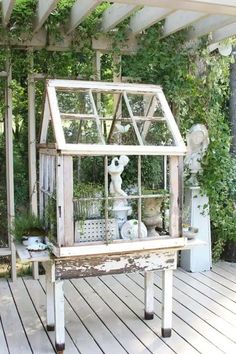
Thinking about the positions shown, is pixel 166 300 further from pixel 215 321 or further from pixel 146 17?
pixel 146 17

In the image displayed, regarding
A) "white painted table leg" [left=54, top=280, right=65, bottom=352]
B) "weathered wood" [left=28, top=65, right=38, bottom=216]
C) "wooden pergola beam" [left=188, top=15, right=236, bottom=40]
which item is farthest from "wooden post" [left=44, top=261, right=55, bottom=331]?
"wooden pergola beam" [left=188, top=15, right=236, bottom=40]

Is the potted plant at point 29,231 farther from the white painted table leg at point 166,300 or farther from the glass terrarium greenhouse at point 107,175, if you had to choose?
the white painted table leg at point 166,300

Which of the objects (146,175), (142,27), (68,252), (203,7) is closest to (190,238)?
(146,175)

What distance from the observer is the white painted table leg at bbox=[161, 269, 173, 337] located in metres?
3.25

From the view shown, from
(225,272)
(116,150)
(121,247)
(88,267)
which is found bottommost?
(225,272)

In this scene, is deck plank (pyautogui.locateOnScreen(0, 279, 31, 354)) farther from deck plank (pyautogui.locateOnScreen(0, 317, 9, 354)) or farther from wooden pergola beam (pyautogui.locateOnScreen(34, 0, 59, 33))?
wooden pergola beam (pyautogui.locateOnScreen(34, 0, 59, 33))

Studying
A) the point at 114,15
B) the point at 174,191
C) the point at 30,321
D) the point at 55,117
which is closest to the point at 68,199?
the point at 55,117

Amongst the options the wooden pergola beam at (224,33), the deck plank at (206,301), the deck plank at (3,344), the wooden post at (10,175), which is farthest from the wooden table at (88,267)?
the wooden pergola beam at (224,33)

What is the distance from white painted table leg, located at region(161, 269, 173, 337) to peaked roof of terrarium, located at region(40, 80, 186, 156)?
848 mm

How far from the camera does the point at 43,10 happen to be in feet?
12.1

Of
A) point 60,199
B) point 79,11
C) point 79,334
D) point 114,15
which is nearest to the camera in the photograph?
point 60,199

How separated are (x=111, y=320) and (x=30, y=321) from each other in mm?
610

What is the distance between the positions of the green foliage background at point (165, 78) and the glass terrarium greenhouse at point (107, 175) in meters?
1.09

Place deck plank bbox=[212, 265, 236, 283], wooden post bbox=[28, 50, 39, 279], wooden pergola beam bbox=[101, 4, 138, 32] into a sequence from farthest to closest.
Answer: deck plank bbox=[212, 265, 236, 283], wooden post bbox=[28, 50, 39, 279], wooden pergola beam bbox=[101, 4, 138, 32]
